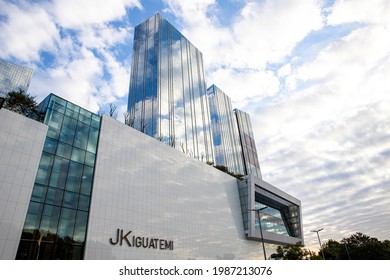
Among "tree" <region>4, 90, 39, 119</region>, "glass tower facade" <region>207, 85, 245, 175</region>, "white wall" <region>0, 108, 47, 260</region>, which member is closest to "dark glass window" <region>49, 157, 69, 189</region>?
"white wall" <region>0, 108, 47, 260</region>

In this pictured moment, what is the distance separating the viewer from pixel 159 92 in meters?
95.6

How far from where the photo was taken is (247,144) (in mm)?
166750

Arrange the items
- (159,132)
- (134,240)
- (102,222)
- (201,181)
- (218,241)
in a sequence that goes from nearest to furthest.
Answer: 1. (102,222)
2. (134,240)
3. (218,241)
4. (201,181)
5. (159,132)

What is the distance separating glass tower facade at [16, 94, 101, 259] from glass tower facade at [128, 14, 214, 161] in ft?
171

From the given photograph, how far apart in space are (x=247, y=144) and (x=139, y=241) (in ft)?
458

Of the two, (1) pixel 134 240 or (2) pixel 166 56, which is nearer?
(1) pixel 134 240

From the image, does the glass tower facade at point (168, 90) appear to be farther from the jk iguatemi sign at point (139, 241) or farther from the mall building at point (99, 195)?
the jk iguatemi sign at point (139, 241)

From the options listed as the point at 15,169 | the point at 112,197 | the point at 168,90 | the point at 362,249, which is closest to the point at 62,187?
the point at 15,169

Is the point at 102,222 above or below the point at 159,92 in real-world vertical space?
below

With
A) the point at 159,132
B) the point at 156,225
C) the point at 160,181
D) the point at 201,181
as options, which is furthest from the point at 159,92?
the point at 156,225

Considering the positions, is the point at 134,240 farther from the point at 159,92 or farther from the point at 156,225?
the point at 159,92

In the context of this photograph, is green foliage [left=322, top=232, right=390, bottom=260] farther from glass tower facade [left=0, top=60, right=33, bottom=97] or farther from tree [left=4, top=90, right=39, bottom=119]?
glass tower facade [left=0, top=60, right=33, bottom=97]

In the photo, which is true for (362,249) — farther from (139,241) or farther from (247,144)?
(247,144)

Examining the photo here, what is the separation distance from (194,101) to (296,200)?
197ft
